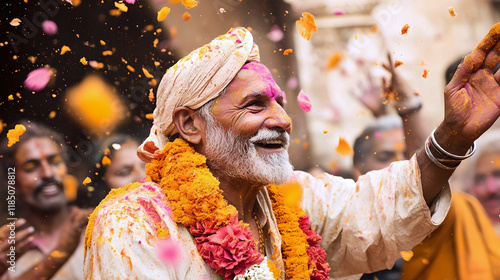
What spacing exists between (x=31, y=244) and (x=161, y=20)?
2405 millimetres

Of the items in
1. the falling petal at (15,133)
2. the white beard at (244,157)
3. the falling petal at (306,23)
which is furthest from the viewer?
the falling petal at (306,23)

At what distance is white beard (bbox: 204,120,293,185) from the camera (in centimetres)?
284

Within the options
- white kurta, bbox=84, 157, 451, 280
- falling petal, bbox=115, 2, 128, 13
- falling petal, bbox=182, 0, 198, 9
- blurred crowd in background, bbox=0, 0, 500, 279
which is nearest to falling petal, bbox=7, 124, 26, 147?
blurred crowd in background, bbox=0, 0, 500, 279

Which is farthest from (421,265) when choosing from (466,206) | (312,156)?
(312,156)

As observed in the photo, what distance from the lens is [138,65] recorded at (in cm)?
535

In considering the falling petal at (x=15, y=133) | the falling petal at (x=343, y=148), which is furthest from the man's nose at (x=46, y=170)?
the falling petal at (x=343, y=148)

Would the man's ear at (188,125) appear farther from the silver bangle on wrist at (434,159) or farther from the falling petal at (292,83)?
the falling petal at (292,83)

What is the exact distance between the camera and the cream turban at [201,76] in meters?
2.90

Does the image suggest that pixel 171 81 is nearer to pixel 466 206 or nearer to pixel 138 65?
pixel 138 65

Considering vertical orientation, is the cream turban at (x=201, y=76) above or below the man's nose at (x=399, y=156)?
above

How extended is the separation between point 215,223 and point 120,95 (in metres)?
3.10

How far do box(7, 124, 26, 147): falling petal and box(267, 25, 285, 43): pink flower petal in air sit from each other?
9.36ft

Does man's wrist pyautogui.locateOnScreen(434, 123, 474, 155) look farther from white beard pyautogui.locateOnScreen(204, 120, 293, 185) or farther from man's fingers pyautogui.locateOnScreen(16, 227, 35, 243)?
man's fingers pyautogui.locateOnScreen(16, 227, 35, 243)

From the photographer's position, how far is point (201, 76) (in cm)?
289
